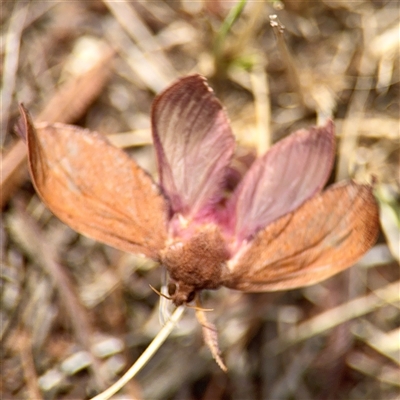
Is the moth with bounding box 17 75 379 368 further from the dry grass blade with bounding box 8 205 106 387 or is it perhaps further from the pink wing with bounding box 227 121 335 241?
the dry grass blade with bounding box 8 205 106 387

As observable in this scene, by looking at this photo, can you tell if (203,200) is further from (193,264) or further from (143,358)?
(143,358)

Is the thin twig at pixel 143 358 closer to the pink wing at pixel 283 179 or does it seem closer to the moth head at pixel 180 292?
the moth head at pixel 180 292

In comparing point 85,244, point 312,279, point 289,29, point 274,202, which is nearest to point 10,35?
point 85,244

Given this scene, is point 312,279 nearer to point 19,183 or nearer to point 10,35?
point 19,183

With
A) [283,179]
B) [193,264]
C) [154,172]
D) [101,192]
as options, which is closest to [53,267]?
[154,172]

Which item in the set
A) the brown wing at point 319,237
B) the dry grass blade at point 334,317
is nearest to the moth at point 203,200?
the brown wing at point 319,237

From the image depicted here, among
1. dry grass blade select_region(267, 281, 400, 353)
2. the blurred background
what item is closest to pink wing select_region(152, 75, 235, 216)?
the blurred background

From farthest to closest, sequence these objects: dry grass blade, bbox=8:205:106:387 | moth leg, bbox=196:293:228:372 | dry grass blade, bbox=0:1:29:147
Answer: dry grass blade, bbox=0:1:29:147
dry grass blade, bbox=8:205:106:387
moth leg, bbox=196:293:228:372
